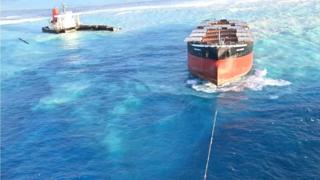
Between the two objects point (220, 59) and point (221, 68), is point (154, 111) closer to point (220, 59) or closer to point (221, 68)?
point (221, 68)

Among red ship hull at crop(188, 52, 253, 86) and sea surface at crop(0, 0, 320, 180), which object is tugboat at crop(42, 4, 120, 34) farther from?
red ship hull at crop(188, 52, 253, 86)

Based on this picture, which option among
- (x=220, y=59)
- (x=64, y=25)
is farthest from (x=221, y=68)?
(x=64, y=25)

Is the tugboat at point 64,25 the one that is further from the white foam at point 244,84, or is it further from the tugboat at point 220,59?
the white foam at point 244,84

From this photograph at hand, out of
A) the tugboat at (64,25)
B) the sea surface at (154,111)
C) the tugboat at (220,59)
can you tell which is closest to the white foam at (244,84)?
the sea surface at (154,111)

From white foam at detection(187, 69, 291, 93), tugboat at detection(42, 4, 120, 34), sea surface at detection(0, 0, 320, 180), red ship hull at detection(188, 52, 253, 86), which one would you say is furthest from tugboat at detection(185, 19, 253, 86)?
tugboat at detection(42, 4, 120, 34)

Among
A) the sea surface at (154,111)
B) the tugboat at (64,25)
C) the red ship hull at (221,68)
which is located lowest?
the sea surface at (154,111)

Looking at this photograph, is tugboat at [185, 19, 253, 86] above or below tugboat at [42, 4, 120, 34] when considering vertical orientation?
below
